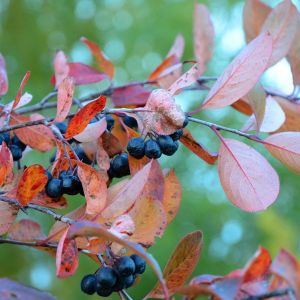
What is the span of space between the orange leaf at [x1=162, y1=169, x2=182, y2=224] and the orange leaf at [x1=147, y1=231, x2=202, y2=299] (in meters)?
0.04

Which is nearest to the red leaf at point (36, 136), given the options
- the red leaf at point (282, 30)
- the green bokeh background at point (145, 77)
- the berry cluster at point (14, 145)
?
the berry cluster at point (14, 145)

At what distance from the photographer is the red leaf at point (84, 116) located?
1.36 ft

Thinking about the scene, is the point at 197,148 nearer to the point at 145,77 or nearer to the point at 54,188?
the point at 54,188

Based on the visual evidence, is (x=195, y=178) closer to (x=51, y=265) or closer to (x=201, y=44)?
(x=51, y=265)

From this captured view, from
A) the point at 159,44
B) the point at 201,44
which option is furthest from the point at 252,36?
the point at 159,44

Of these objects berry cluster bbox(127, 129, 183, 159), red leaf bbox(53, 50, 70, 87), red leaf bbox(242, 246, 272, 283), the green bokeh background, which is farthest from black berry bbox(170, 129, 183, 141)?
the green bokeh background

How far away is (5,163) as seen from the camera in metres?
0.42

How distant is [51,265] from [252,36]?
182cm

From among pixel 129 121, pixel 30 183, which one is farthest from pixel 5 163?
pixel 129 121

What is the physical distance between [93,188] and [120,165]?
0.05 m

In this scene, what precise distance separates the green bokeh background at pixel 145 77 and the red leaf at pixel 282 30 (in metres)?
1.49

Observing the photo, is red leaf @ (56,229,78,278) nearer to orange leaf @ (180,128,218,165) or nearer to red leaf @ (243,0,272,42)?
orange leaf @ (180,128,218,165)

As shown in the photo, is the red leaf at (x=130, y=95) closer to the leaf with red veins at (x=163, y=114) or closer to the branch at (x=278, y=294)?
the leaf with red veins at (x=163, y=114)

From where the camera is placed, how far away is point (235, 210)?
2.52 meters
